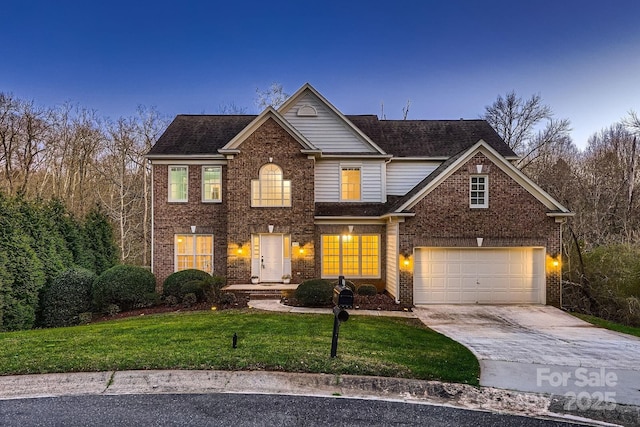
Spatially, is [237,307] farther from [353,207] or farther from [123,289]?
[353,207]

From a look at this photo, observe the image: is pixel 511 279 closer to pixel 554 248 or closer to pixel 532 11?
pixel 554 248

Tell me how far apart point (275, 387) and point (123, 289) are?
963 centimetres

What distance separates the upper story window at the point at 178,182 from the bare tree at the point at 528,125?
23.7 m

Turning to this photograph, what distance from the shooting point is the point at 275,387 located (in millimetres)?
5273

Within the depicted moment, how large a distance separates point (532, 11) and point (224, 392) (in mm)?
22319

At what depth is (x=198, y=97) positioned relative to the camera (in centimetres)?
5153

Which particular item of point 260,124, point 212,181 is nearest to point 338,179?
point 260,124

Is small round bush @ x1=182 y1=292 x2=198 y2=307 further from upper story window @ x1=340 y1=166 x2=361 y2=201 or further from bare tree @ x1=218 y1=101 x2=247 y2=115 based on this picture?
bare tree @ x1=218 y1=101 x2=247 y2=115

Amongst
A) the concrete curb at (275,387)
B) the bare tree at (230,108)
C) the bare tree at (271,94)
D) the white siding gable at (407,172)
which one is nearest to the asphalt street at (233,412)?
the concrete curb at (275,387)

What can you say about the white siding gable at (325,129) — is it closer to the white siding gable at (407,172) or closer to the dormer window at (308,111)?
the dormer window at (308,111)

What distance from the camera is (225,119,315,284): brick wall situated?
14305 millimetres

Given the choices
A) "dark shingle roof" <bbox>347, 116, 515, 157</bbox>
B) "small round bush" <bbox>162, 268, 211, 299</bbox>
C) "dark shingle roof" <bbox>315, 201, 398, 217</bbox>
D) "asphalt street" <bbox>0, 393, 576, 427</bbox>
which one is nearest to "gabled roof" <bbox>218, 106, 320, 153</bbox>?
"dark shingle roof" <bbox>315, 201, 398, 217</bbox>

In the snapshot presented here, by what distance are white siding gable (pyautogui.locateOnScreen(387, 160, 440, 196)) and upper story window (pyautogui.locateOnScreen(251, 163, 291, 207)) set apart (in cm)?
493

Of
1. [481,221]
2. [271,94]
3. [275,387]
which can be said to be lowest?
[275,387]
